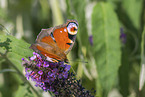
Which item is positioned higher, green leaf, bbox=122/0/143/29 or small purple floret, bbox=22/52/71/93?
green leaf, bbox=122/0/143/29

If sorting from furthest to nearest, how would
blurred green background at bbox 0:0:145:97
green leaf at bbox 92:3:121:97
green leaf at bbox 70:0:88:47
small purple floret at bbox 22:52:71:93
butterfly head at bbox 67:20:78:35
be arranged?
1. green leaf at bbox 70:0:88:47
2. green leaf at bbox 92:3:121:97
3. blurred green background at bbox 0:0:145:97
4. butterfly head at bbox 67:20:78:35
5. small purple floret at bbox 22:52:71:93

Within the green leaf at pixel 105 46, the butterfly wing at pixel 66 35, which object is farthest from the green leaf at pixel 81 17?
the butterfly wing at pixel 66 35

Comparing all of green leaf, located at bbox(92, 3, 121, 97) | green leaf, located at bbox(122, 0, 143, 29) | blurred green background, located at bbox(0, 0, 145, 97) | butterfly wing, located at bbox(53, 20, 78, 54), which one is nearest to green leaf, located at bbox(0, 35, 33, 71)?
blurred green background, located at bbox(0, 0, 145, 97)

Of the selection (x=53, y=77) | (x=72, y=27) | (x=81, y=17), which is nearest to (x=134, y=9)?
(x=81, y=17)

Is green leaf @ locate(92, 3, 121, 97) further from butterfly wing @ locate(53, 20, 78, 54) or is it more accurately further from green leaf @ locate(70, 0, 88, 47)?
butterfly wing @ locate(53, 20, 78, 54)

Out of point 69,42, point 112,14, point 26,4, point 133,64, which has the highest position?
point 26,4

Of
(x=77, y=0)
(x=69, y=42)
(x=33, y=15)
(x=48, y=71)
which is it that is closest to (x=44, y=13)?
(x=33, y=15)

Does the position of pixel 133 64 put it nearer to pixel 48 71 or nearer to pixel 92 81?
pixel 92 81
